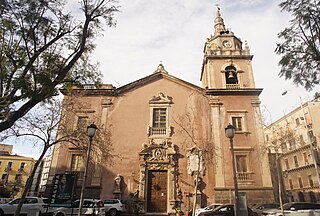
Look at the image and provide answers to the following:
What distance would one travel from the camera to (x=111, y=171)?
59.3 feet

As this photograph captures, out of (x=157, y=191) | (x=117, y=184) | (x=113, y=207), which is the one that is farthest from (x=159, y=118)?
(x=113, y=207)

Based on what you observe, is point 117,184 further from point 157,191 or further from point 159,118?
point 159,118

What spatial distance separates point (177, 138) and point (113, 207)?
22.6 feet

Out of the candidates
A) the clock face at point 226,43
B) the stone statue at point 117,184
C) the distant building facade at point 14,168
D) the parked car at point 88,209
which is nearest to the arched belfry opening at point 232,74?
the clock face at point 226,43

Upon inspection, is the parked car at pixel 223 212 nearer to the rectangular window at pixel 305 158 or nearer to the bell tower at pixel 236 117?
the bell tower at pixel 236 117

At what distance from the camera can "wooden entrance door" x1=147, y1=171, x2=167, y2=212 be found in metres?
17.1

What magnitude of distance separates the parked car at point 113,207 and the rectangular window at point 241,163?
8.87m

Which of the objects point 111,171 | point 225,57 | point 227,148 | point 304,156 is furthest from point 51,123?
point 304,156

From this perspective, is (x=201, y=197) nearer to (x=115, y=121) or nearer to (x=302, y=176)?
(x=115, y=121)

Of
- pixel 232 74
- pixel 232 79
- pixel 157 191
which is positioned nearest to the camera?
pixel 157 191

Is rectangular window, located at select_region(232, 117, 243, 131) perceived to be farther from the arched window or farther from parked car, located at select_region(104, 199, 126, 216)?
parked car, located at select_region(104, 199, 126, 216)

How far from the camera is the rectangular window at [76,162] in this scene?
18173mm

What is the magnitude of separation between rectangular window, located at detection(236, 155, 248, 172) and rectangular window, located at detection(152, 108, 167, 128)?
6.17 metres

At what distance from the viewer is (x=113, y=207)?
15.6 metres
